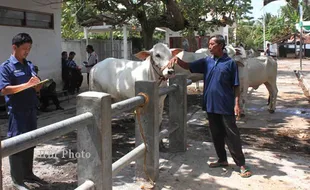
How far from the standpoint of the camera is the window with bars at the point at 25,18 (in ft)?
31.0

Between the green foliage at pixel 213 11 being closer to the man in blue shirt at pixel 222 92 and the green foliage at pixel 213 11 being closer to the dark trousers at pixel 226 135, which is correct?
the man in blue shirt at pixel 222 92

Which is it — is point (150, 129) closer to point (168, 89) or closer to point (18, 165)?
point (168, 89)

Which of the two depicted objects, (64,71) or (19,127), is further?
(64,71)

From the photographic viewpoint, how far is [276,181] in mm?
4461

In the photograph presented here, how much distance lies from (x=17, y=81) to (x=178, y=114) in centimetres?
249

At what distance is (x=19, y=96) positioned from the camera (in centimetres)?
391

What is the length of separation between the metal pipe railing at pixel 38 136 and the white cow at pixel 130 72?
102 inches

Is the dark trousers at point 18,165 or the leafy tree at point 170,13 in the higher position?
the leafy tree at point 170,13

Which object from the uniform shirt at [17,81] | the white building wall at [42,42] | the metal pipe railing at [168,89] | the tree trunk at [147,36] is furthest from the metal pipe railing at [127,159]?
the white building wall at [42,42]

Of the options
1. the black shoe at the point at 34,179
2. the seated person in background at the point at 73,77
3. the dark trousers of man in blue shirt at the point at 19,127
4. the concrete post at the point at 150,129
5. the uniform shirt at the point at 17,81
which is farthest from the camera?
the seated person in background at the point at 73,77

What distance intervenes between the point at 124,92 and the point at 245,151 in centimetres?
213

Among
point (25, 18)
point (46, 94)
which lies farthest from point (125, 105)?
point (25, 18)

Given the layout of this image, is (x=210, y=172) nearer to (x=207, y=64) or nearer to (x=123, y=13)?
(x=207, y=64)

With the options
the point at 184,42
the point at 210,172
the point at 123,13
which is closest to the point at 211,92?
the point at 210,172
